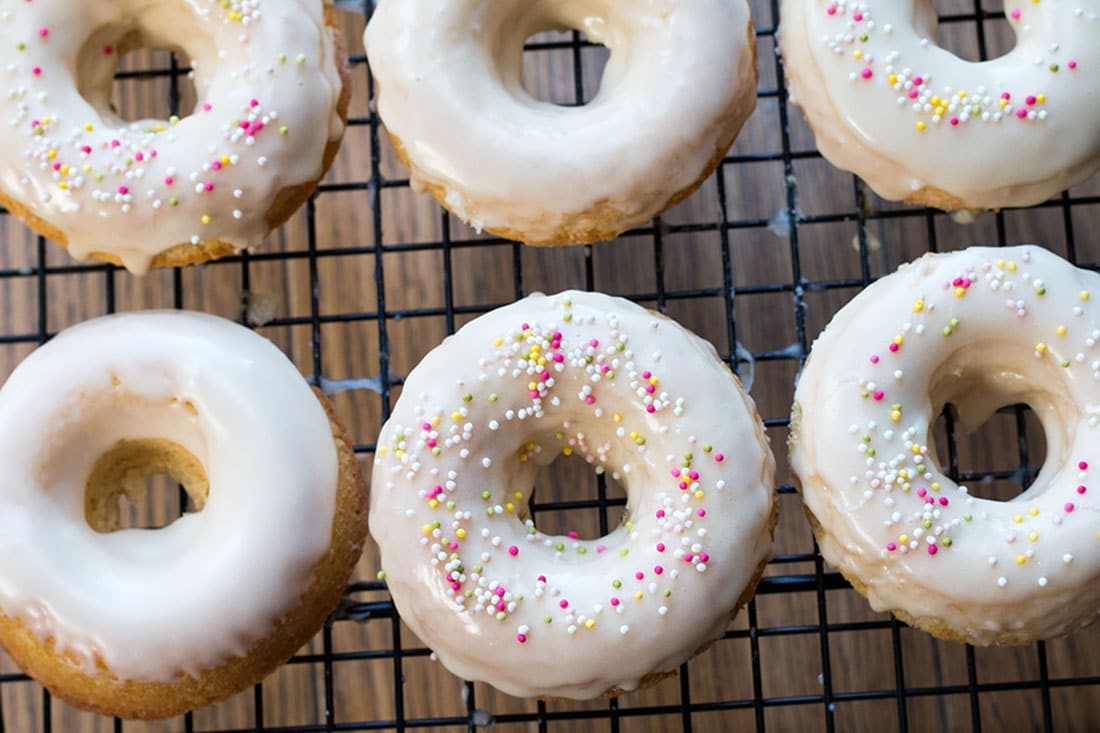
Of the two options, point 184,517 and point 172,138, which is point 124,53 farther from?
point 184,517

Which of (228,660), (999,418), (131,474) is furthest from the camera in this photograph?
(999,418)

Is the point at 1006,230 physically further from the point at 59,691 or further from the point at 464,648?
the point at 59,691

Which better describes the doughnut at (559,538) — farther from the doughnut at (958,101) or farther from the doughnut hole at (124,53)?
the doughnut hole at (124,53)

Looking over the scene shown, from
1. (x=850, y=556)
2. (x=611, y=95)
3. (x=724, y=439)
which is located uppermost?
(x=611, y=95)

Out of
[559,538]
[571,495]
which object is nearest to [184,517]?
[559,538]

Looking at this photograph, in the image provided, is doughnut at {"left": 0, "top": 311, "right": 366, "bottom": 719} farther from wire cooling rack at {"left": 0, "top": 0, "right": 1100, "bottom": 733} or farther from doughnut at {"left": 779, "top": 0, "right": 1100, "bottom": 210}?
doughnut at {"left": 779, "top": 0, "right": 1100, "bottom": 210}

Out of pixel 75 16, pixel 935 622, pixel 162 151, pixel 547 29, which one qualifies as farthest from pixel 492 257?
pixel 935 622

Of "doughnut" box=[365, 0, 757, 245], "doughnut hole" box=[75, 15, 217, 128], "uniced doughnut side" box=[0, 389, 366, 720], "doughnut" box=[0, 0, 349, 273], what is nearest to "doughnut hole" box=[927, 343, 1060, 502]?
→ "doughnut" box=[365, 0, 757, 245]
